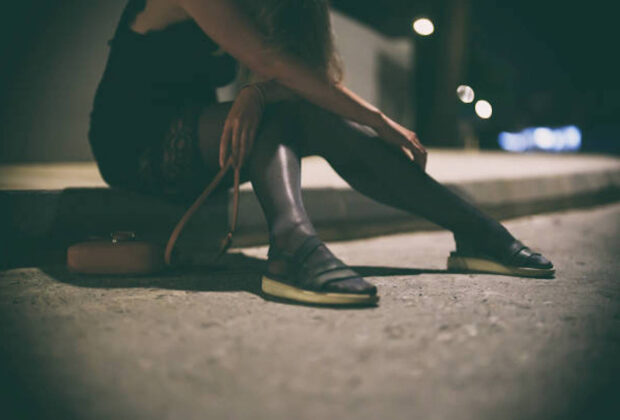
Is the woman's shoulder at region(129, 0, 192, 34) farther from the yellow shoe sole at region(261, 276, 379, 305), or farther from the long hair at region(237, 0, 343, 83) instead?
the yellow shoe sole at region(261, 276, 379, 305)

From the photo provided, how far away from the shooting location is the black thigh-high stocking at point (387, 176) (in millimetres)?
1625

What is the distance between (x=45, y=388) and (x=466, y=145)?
43.8ft

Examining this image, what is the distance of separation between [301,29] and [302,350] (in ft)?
3.31

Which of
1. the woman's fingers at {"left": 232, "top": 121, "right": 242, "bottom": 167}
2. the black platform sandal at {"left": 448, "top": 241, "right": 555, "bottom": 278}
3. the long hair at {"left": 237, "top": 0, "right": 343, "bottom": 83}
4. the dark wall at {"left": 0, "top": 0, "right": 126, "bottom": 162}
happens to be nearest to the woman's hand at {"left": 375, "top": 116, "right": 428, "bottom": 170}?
the long hair at {"left": 237, "top": 0, "right": 343, "bottom": 83}

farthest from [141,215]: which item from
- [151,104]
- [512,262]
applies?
[512,262]

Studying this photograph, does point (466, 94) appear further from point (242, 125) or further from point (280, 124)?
Result: point (242, 125)

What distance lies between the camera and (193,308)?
1.30 metres

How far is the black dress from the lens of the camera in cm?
167

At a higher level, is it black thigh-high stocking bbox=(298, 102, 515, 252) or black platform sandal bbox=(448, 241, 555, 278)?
black thigh-high stocking bbox=(298, 102, 515, 252)

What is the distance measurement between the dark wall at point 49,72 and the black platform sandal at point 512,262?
8.89ft

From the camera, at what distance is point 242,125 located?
4.85ft

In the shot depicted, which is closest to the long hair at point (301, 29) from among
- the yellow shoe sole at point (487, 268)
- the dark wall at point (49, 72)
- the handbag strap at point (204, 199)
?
the handbag strap at point (204, 199)

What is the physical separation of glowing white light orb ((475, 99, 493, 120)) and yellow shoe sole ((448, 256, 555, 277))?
52 centimetres

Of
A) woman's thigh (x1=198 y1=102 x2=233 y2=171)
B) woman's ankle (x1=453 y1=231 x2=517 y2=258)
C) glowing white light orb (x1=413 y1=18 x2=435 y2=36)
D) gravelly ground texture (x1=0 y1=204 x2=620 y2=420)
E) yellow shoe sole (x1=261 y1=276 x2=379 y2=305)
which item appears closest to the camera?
gravelly ground texture (x1=0 y1=204 x2=620 y2=420)
